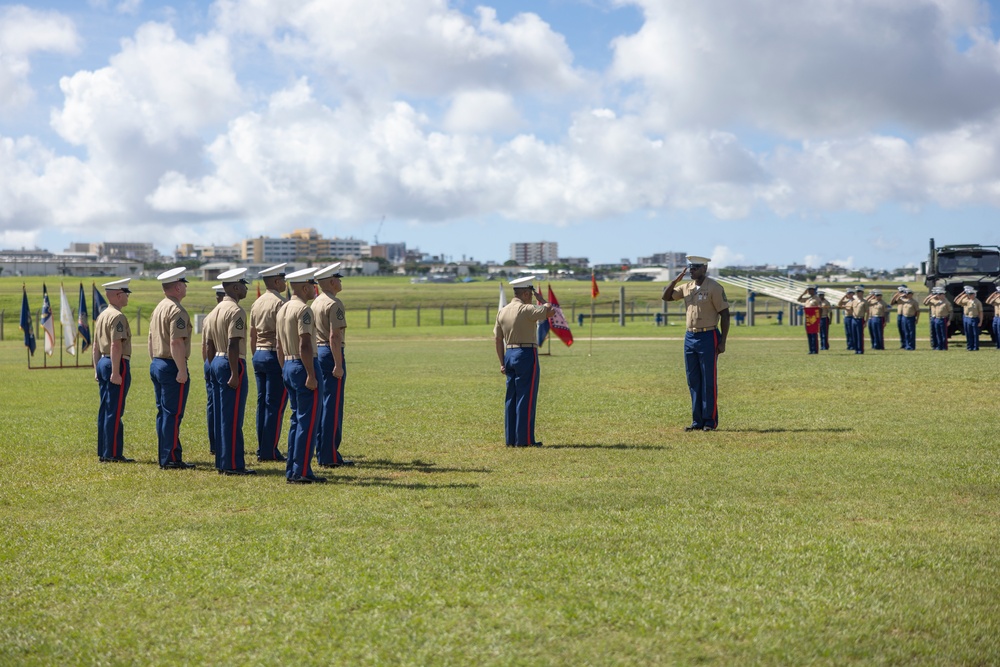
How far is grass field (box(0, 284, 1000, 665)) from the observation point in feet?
18.1

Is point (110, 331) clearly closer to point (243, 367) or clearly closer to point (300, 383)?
point (243, 367)

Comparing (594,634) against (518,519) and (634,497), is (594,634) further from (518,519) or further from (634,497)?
(634,497)

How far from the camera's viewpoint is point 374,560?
7094 mm

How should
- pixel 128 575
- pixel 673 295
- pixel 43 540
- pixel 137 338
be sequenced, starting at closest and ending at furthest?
pixel 128 575
pixel 43 540
pixel 673 295
pixel 137 338

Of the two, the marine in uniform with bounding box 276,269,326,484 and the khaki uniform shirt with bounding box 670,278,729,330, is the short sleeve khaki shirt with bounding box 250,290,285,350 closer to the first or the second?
the marine in uniform with bounding box 276,269,326,484

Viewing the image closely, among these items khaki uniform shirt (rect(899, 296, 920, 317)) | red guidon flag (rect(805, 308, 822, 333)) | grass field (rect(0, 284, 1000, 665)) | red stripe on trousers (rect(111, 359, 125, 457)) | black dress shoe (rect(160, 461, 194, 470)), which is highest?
khaki uniform shirt (rect(899, 296, 920, 317))

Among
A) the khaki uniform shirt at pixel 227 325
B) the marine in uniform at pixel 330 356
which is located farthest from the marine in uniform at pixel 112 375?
the marine in uniform at pixel 330 356

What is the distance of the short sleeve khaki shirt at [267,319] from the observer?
11.3m

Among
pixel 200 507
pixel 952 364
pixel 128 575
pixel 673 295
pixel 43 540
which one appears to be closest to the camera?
pixel 128 575

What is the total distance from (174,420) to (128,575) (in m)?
4.88

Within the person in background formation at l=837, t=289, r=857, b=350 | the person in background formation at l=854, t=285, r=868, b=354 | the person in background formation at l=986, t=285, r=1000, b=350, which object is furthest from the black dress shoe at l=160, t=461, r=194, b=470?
the person in background formation at l=986, t=285, r=1000, b=350

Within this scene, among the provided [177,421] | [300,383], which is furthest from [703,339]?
[177,421]

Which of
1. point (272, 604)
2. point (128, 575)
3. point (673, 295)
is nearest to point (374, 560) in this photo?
point (272, 604)

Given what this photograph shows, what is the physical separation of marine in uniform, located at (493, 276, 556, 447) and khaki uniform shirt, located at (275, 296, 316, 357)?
2.95m
